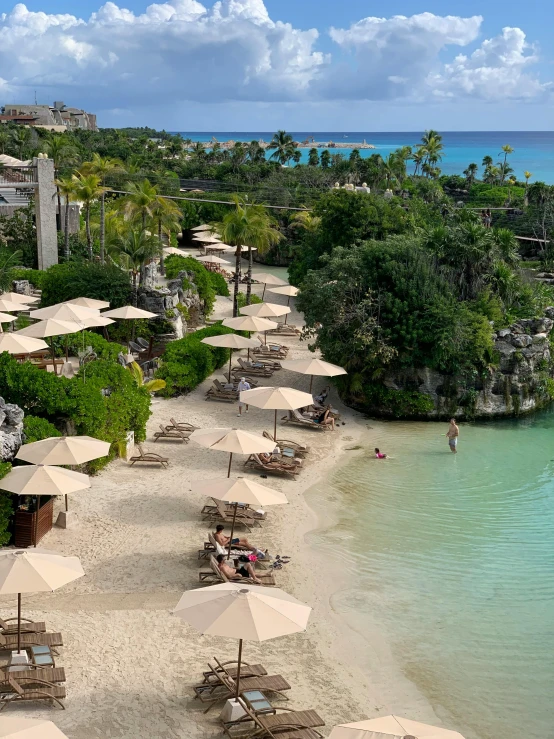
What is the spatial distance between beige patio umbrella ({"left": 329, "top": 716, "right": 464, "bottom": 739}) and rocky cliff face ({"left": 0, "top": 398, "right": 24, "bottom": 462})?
9.83m

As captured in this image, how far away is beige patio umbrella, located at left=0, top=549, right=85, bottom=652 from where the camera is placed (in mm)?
11320

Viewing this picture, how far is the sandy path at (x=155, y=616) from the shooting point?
446 inches

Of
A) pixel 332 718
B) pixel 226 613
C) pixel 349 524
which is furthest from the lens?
pixel 349 524

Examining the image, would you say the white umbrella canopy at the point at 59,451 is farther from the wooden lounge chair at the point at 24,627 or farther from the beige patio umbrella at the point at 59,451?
the wooden lounge chair at the point at 24,627

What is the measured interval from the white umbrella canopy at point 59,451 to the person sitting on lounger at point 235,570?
3329mm

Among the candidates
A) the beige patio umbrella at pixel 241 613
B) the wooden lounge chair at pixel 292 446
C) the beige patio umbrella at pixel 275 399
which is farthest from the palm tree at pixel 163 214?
the beige patio umbrella at pixel 241 613

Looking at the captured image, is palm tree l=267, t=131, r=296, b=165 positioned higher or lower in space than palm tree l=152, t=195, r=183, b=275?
higher

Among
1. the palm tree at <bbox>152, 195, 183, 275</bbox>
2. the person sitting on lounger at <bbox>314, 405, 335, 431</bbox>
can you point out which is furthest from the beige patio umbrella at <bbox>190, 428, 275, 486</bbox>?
the palm tree at <bbox>152, 195, 183, 275</bbox>

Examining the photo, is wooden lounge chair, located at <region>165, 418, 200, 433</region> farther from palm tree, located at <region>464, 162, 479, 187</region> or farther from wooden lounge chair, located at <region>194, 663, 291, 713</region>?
palm tree, located at <region>464, 162, 479, 187</region>

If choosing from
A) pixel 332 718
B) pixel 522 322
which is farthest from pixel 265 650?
pixel 522 322

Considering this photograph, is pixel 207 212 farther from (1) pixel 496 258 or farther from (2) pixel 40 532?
(2) pixel 40 532

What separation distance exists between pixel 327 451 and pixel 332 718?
12.2 meters

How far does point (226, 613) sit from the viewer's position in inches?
423

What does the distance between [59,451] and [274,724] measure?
7417 millimetres
